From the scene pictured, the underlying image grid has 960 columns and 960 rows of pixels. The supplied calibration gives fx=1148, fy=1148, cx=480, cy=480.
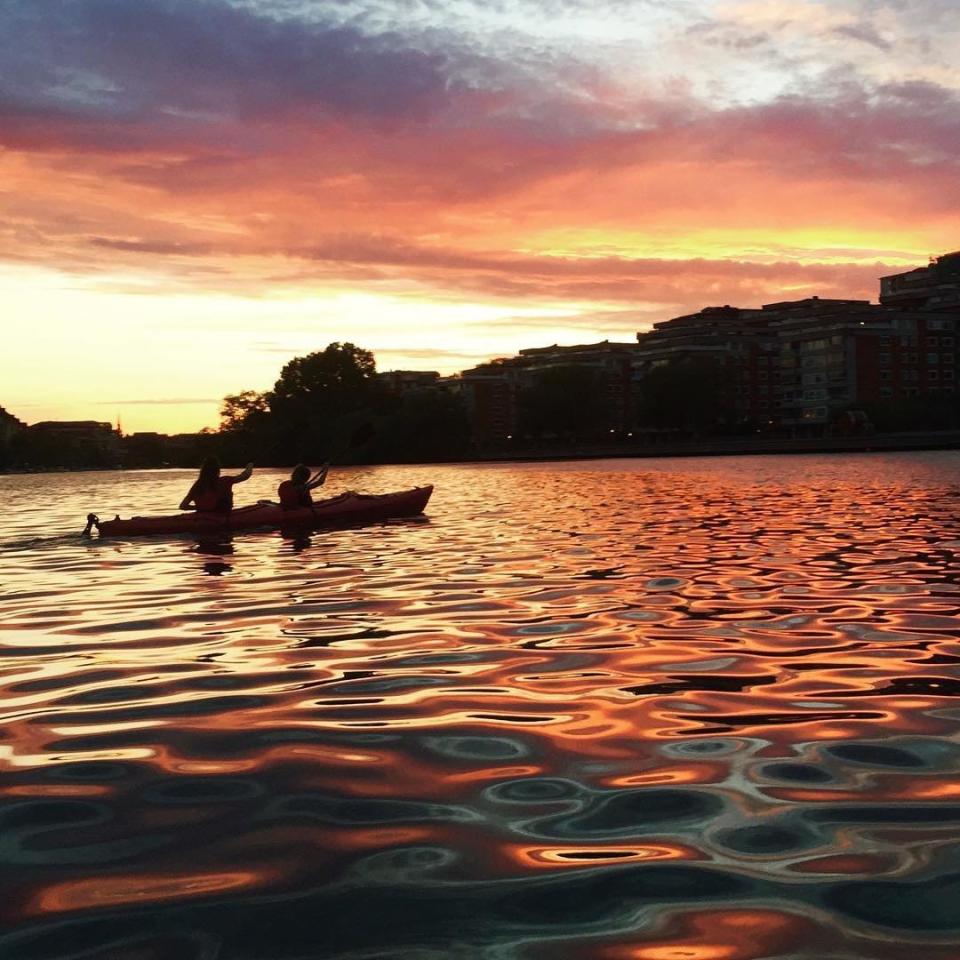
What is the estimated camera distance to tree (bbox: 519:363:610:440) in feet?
466

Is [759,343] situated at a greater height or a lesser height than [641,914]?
greater

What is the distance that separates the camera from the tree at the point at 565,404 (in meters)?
142

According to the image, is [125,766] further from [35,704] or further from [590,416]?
[590,416]

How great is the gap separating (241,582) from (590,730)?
8342 mm

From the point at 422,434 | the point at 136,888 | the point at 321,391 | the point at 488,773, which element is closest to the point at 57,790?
the point at 136,888

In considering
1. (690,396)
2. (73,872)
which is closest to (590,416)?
(690,396)

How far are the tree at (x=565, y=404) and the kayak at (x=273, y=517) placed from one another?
117 meters

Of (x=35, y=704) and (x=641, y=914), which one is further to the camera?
(x=35, y=704)

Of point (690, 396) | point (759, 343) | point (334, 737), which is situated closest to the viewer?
point (334, 737)

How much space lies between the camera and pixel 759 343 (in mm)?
167875

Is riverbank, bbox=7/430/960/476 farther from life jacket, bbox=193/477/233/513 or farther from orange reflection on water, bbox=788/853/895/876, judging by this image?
orange reflection on water, bbox=788/853/895/876

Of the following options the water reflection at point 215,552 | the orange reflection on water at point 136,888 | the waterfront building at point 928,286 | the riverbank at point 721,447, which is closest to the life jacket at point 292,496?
the water reflection at point 215,552

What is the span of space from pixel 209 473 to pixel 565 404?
122154 millimetres

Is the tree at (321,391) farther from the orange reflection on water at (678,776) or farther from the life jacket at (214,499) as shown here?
the orange reflection on water at (678,776)
